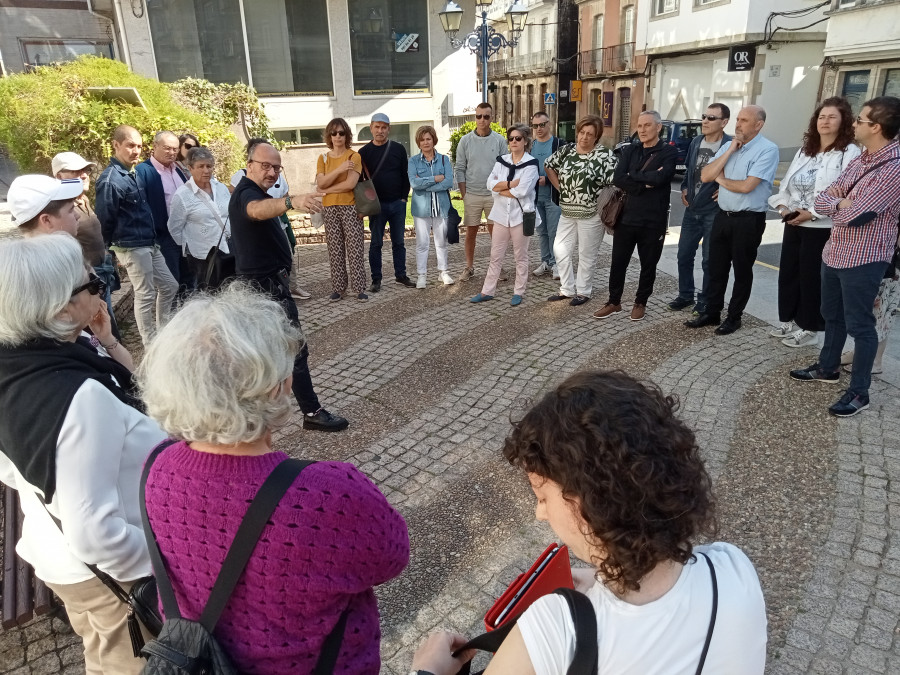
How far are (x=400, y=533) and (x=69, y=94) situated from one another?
8.87 m

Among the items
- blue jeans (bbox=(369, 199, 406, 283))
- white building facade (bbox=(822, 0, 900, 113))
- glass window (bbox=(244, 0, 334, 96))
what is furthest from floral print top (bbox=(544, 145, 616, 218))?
white building facade (bbox=(822, 0, 900, 113))

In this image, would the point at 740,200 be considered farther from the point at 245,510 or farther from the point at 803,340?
the point at 245,510

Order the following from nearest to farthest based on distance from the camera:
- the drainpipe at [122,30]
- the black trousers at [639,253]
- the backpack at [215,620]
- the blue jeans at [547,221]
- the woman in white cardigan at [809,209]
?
the backpack at [215,620] → the woman in white cardigan at [809,209] → the black trousers at [639,253] → the blue jeans at [547,221] → the drainpipe at [122,30]

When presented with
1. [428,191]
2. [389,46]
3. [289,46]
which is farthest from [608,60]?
[428,191]

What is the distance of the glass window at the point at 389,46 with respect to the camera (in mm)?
13695

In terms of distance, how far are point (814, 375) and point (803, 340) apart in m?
0.84

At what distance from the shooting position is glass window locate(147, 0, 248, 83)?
1303 cm

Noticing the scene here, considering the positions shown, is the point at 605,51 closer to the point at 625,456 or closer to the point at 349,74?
the point at 349,74

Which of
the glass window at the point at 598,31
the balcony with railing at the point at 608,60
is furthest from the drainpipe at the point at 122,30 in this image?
the glass window at the point at 598,31

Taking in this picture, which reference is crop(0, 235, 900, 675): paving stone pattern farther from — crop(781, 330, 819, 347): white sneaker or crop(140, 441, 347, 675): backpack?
crop(140, 441, 347, 675): backpack

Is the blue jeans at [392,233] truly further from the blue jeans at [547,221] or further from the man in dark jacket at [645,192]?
the man in dark jacket at [645,192]

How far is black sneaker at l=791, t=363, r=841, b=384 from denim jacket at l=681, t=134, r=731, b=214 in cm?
196

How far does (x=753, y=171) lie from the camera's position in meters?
5.14

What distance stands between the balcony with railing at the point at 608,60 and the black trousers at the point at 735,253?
94.8 feet
